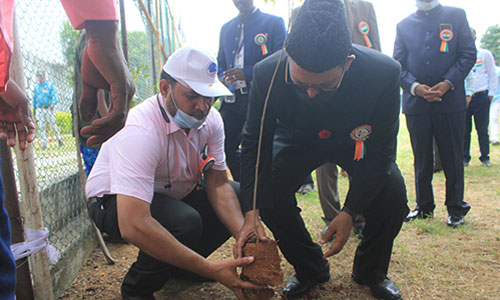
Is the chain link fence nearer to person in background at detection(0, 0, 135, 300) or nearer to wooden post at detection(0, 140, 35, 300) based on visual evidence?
wooden post at detection(0, 140, 35, 300)

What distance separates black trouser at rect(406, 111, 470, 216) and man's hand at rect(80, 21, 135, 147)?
2.84 meters

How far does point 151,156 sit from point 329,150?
3.21 feet

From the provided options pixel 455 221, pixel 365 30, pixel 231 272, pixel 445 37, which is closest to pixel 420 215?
pixel 455 221

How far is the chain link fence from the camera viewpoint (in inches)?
83.4

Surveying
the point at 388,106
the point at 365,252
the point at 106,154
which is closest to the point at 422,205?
the point at 365,252

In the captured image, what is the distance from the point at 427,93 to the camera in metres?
3.19

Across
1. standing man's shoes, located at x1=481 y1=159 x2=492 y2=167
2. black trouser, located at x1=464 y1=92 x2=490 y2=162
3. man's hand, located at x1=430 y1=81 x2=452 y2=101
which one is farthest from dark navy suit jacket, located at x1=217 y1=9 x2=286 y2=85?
standing man's shoes, located at x1=481 y1=159 x2=492 y2=167

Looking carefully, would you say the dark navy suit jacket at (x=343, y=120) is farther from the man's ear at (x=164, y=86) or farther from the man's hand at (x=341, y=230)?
the man's ear at (x=164, y=86)

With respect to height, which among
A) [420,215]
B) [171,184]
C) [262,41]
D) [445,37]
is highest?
[262,41]

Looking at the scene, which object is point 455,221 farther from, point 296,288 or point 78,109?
point 78,109

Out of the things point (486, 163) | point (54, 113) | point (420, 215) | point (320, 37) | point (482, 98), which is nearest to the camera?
point (320, 37)

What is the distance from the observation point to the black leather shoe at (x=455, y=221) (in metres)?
3.17

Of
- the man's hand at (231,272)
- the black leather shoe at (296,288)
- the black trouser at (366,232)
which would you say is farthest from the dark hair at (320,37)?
the black leather shoe at (296,288)

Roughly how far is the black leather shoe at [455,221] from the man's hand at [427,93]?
99 cm
